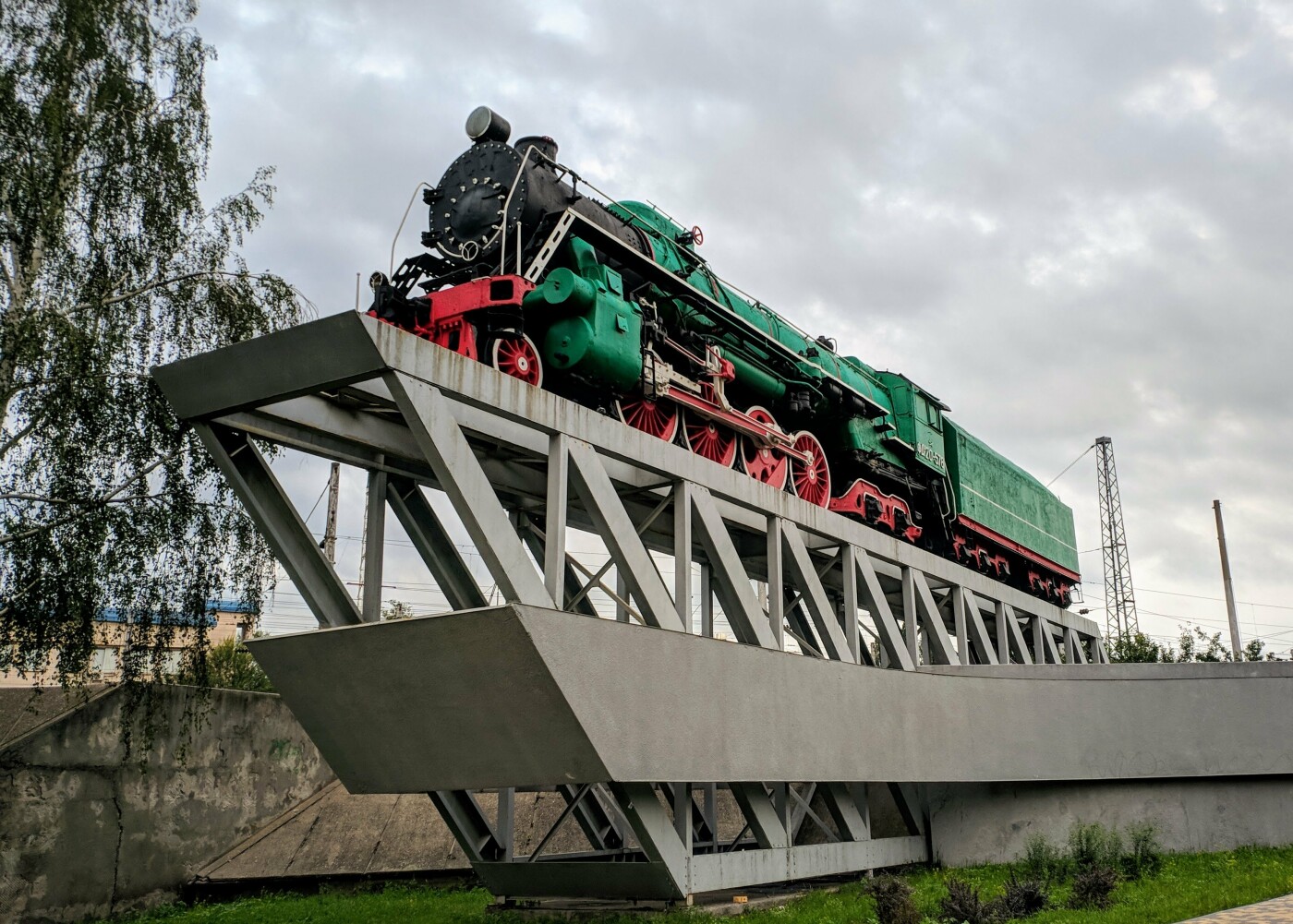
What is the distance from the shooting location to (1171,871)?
1242cm

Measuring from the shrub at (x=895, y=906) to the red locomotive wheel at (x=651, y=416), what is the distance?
509 cm

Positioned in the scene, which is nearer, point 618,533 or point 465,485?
point 465,485

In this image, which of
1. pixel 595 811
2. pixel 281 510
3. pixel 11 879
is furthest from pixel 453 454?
pixel 11 879

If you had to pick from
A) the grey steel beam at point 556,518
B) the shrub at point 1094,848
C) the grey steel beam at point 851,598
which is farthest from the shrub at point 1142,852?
the grey steel beam at point 556,518

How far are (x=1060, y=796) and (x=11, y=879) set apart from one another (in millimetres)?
12984

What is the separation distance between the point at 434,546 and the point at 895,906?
213 inches

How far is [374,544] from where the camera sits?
10164 mm

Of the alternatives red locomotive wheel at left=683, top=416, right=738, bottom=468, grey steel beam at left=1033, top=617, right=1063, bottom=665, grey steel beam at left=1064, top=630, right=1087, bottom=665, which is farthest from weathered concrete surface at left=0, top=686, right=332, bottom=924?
grey steel beam at left=1064, top=630, right=1087, bottom=665

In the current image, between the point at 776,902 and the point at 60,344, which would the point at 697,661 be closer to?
the point at 776,902

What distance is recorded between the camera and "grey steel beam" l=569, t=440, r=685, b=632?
32.0 feet

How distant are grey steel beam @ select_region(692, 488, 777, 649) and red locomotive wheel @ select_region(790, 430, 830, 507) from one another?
4073 millimetres

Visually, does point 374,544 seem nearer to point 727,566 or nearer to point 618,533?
point 618,533

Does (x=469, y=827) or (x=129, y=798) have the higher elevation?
(x=129, y=798)

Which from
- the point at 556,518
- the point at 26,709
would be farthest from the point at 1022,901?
the point at 26,709
